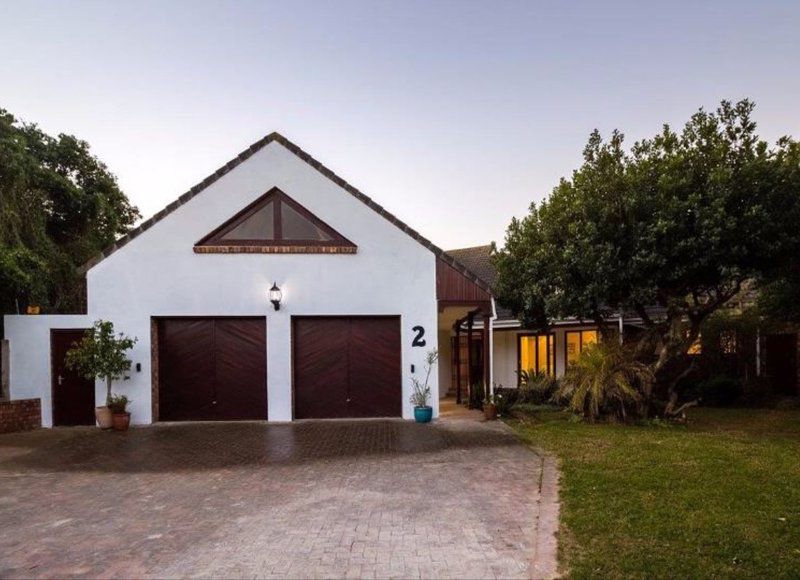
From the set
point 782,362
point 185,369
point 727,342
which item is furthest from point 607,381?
point 185,369

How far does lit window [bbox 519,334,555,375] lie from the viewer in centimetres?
1662

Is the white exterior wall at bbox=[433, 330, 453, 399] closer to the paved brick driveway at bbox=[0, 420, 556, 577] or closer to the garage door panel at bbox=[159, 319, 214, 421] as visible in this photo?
the paved brick driveway at bbox=[0, 420, 556, 577]

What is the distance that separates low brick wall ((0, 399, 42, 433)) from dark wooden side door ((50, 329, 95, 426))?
0.33 metres

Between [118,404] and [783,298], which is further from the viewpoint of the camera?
[783,298]

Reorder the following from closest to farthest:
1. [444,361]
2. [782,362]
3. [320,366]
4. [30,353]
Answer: [30,353] < [320,366] < [782,362] < [444,361]

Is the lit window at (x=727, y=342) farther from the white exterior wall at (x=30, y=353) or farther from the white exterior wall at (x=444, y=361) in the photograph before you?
the white exterior wall at (x=30, y=353)

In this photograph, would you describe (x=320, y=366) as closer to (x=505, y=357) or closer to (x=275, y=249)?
(x=275, y=249)

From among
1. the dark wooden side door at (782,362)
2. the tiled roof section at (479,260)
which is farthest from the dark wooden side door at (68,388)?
the dark wooden side door at (782,362)

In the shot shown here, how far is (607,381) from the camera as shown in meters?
10.1

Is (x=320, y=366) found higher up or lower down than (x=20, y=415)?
higher up

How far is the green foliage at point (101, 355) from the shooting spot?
974 cm

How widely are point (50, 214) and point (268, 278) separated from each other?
881cm

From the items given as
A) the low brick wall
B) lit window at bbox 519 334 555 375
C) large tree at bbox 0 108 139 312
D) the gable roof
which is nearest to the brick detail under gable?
the gable roof

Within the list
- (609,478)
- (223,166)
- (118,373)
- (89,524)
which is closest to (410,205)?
(223,166)
